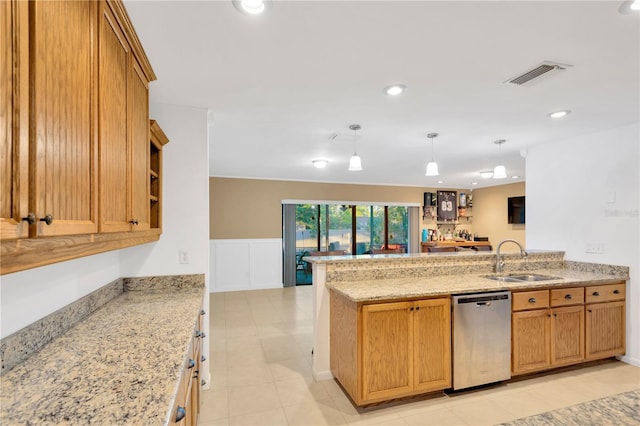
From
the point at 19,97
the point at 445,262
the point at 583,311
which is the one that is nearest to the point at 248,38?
the point at 19,97

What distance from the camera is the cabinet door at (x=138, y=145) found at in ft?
5.37

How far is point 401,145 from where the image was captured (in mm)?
4023

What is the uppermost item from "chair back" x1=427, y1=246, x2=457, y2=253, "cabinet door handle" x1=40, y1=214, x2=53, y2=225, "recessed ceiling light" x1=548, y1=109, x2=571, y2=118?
"recessed ceiling light" x1=548, y1=109, x2=571, y2=118

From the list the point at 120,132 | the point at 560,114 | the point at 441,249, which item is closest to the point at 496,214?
the point at 441,249

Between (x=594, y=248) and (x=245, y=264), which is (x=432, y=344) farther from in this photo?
(x=245, y=264)

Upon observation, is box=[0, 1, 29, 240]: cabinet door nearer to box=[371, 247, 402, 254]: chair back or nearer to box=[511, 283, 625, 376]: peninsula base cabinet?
box=[511, 283, 625, 376]: peninsula base cabinet

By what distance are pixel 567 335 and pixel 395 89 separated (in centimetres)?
274

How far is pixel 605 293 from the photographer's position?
3119 mm

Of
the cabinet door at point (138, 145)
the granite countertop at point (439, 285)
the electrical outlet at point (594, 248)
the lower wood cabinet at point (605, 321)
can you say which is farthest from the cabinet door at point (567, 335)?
the cabinet door at point (138, 145)

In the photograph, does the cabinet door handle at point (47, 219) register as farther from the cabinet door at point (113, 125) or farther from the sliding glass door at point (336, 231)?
the sliding glass door at point (336, 231)

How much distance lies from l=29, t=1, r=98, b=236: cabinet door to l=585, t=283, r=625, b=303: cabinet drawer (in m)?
3.95

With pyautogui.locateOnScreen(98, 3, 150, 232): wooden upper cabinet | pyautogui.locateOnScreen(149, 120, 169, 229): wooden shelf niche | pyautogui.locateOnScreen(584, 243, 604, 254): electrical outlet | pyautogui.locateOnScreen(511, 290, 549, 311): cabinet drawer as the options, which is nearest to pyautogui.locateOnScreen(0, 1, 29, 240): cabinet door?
pyautogui.locateOnScreen(98, 3, 150, 232): wooden upper cabinet

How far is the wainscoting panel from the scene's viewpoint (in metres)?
6.45

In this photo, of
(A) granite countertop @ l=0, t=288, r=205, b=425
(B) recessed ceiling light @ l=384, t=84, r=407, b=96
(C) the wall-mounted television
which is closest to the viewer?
(A) granite countertop @ l=0, t=288, r=205, b=425
